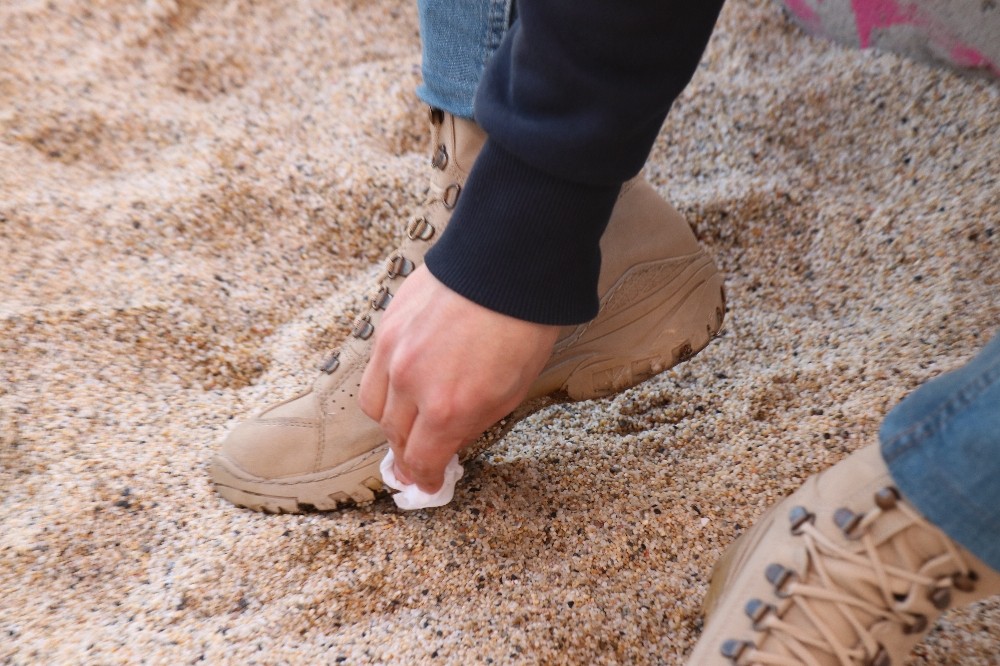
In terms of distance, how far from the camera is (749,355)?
38.0 inches

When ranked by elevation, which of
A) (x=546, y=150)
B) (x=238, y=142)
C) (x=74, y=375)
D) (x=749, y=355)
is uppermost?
(x=546, y=150)

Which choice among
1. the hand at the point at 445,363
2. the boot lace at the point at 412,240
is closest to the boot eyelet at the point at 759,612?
the hand at the point at 445,363

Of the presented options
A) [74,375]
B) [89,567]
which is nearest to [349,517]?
[89,567]

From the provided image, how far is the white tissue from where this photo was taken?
73cm

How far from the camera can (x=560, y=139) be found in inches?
19.9

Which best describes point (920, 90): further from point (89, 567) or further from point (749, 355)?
point (89, 567)

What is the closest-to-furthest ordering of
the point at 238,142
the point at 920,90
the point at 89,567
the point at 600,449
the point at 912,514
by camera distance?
the point at 912,514 < the point at 89,567 < the point at 600,449 < the point at 920,90 < the point at 238,142

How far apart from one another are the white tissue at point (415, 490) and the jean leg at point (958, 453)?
0.42 meters

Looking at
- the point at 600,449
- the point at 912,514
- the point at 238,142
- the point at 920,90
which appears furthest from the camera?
the point at 238,142

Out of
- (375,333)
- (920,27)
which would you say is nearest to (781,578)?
(375,333)

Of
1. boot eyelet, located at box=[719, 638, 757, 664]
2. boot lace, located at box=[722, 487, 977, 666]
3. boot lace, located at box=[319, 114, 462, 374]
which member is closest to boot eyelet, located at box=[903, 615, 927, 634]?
boot lace, located at box=[722, 487, 977, 666]

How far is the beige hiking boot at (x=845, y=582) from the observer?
506 mm

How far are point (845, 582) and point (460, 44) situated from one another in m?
0.63

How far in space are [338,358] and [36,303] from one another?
1.60ft
